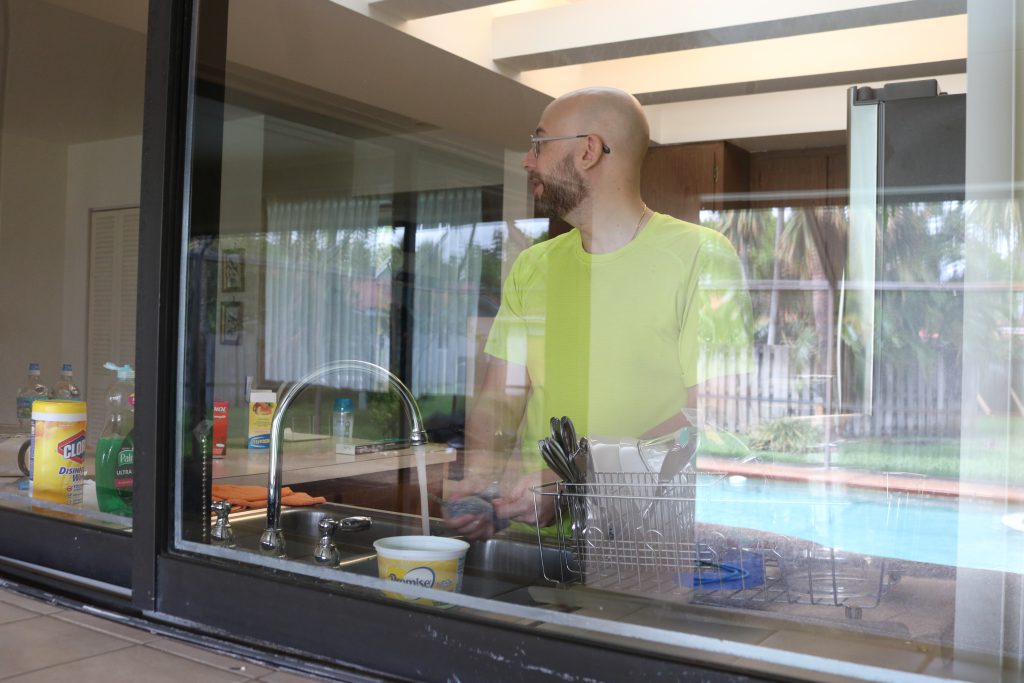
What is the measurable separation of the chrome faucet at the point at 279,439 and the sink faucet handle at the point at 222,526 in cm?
3

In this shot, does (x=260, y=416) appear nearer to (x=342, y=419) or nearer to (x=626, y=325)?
(x=342, y=419)

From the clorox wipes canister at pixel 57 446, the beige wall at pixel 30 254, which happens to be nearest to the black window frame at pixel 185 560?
the clorox wipes canister at pixel 57 446

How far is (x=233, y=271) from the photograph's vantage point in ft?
3.76

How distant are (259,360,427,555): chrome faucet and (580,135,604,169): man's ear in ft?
1.72

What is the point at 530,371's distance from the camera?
1.70 metres

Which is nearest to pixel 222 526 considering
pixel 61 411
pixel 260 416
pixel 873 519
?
pixel 260 416

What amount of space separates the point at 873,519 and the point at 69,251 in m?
2.38

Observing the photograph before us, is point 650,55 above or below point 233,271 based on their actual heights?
above

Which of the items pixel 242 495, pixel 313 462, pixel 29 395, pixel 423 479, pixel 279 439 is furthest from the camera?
pixel 29 395

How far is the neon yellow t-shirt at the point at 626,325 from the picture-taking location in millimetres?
1389

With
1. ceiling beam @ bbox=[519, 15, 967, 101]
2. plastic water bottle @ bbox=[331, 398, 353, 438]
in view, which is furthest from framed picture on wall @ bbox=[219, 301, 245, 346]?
ceiling beam @ bbox=[519, 15, 967, 101]

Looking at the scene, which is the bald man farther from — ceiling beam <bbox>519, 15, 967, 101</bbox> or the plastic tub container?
the plastic tub container

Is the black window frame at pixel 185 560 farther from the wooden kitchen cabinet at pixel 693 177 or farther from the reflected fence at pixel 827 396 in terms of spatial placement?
the wooden kitchen cabinet at pixel 693 177

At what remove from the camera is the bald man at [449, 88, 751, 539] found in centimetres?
140
